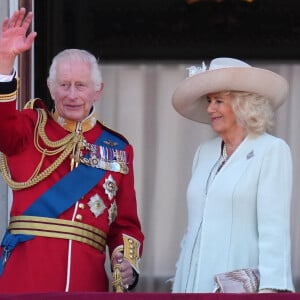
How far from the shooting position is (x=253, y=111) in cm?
461

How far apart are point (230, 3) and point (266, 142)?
92.4 inches

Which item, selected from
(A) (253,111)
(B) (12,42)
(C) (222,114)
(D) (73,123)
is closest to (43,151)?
(D) (73,123)

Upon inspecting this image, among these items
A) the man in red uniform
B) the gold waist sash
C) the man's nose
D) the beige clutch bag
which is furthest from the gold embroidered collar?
the beige clutch bag

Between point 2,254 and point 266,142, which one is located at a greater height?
point 266,142

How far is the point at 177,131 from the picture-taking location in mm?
6891

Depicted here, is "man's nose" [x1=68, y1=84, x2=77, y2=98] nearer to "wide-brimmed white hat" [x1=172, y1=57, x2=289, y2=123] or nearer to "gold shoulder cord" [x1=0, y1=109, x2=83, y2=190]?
"gold shoulder cord" [x1=0, y1=109, x2=83, y2=190]

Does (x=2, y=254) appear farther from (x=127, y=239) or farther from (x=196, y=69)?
(x=196, y=69)

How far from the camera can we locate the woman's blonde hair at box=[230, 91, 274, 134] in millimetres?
4570

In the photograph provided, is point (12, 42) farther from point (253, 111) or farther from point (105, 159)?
point (253, 111)

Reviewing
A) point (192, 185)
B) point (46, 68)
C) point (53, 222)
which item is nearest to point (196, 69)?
point (192, 185)

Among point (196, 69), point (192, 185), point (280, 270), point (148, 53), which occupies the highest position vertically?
point (148, 53)

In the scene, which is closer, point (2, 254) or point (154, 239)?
point (2, 254)

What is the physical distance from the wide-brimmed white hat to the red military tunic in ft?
1.35

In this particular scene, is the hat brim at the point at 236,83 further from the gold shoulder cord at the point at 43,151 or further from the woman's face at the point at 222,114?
the gold shoulder cord at the point at 43,151
